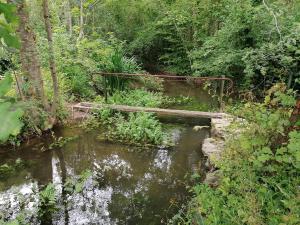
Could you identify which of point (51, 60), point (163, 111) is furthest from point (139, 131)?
point (51, 60)

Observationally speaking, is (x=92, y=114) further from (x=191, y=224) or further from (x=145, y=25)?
(x=145, y=25)

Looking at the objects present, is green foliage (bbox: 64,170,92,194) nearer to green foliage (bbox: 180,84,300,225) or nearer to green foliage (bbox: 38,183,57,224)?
green foliage (bbox: 38,183,57,224)

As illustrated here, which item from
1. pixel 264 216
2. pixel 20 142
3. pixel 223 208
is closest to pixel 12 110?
pixel 264 216

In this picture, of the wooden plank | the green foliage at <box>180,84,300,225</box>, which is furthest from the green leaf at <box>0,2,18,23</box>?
the wooden plank

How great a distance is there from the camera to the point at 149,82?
917 cm

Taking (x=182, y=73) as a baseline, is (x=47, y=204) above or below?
below

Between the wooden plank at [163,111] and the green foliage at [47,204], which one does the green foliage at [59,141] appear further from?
the green foliage at [47,204]

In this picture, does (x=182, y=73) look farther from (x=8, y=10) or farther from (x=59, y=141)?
(x=8, y=10)

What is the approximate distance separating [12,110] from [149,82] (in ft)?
28.9

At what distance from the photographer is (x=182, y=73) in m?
11.3

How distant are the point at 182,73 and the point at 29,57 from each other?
718 cm

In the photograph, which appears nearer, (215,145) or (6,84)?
(6,84)

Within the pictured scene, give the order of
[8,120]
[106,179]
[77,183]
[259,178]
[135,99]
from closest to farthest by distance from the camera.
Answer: [8,120] < [259,178] < [77,183] < [106,179] < [135,99]

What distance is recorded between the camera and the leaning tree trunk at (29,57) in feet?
15.4
